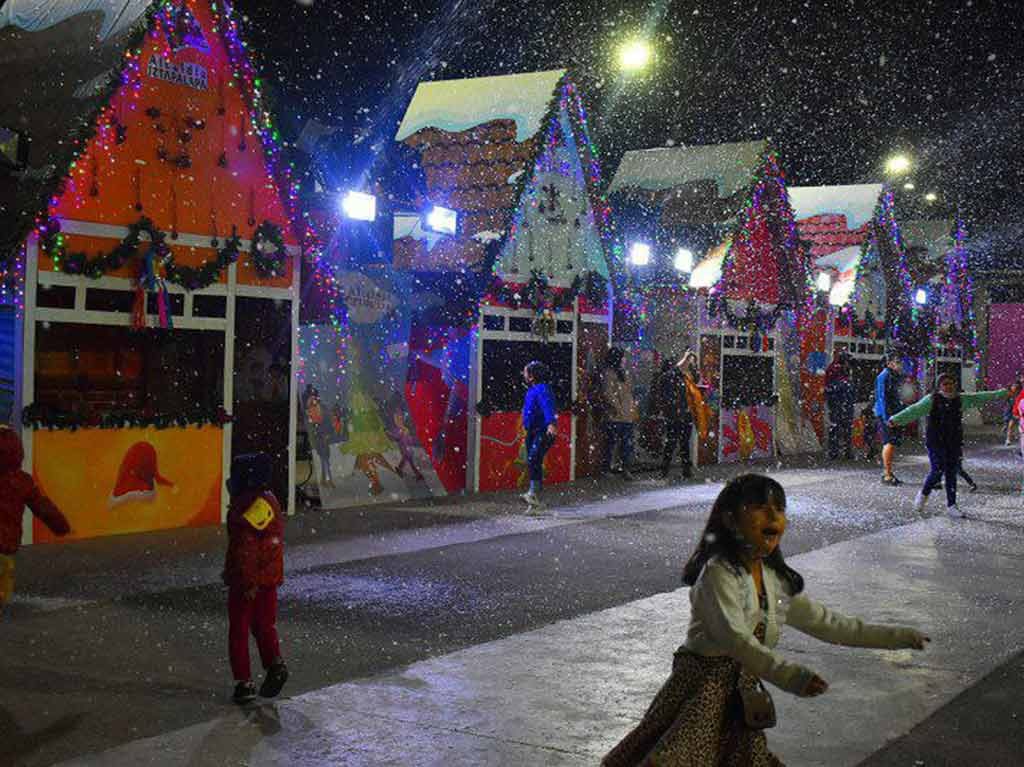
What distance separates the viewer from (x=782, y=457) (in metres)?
25.5

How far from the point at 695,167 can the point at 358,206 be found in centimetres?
1125

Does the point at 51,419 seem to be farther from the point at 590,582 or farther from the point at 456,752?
the point at 456,752

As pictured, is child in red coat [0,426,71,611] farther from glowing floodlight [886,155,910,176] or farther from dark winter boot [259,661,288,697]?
glowing floodlight [886,155,910,176]

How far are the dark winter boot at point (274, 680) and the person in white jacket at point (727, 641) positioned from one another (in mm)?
2839

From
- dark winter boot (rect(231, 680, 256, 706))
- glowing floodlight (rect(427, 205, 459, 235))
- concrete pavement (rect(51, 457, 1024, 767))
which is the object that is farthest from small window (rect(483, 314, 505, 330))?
dark winter boot (rect(231, 680, 256, 706))

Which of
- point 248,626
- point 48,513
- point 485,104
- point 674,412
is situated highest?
point 485,104

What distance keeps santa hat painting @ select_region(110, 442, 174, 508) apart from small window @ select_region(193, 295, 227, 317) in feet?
5.29

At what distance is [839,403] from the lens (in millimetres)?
24484

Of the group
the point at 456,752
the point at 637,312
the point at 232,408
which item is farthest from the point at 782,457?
the point at 456,752

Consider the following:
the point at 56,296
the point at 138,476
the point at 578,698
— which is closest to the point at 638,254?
the point at 138,476

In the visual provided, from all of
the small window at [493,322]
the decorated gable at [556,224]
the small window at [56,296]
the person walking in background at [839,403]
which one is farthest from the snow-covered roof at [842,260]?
the small window at [56,296]

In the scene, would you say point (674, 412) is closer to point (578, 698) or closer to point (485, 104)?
point (485, 104)

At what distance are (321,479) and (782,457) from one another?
1292 cm

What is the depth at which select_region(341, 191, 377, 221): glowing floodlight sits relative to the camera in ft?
51.2
